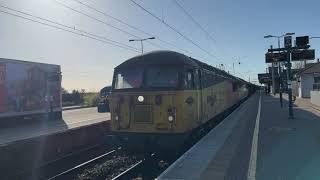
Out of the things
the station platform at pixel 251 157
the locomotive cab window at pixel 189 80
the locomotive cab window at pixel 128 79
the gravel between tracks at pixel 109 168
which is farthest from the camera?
the locomotive cab window at pixel 128 79

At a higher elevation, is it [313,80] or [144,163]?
[313,80]

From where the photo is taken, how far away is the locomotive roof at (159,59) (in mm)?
11523

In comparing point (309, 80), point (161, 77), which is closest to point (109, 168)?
point (161, 77)

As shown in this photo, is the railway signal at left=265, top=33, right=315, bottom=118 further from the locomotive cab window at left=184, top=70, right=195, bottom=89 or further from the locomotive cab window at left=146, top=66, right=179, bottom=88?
the locomotive cab window at left=146, top=66, right=179, bottom=88

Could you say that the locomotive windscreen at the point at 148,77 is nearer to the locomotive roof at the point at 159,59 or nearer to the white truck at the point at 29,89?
the locomotive roof at the point at 159,59

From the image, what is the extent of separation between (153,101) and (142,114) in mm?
516

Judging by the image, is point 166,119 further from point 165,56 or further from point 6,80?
point 6,80

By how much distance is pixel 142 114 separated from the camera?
444 inches

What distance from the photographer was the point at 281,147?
40.3 feet

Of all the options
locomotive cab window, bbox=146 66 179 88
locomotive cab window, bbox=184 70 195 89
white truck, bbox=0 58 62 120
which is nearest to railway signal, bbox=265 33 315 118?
locomotive cab window, bbox=184 70 195 89

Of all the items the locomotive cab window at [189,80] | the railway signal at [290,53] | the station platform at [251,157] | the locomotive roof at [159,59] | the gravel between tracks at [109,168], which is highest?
the railway signal at [290,53]

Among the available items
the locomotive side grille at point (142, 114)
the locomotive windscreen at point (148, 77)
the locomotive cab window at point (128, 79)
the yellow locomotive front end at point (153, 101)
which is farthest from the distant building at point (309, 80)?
the locomotive side grille at point (142, 114)

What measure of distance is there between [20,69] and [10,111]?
2.64 m

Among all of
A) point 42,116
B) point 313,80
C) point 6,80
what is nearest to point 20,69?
point 6,80
